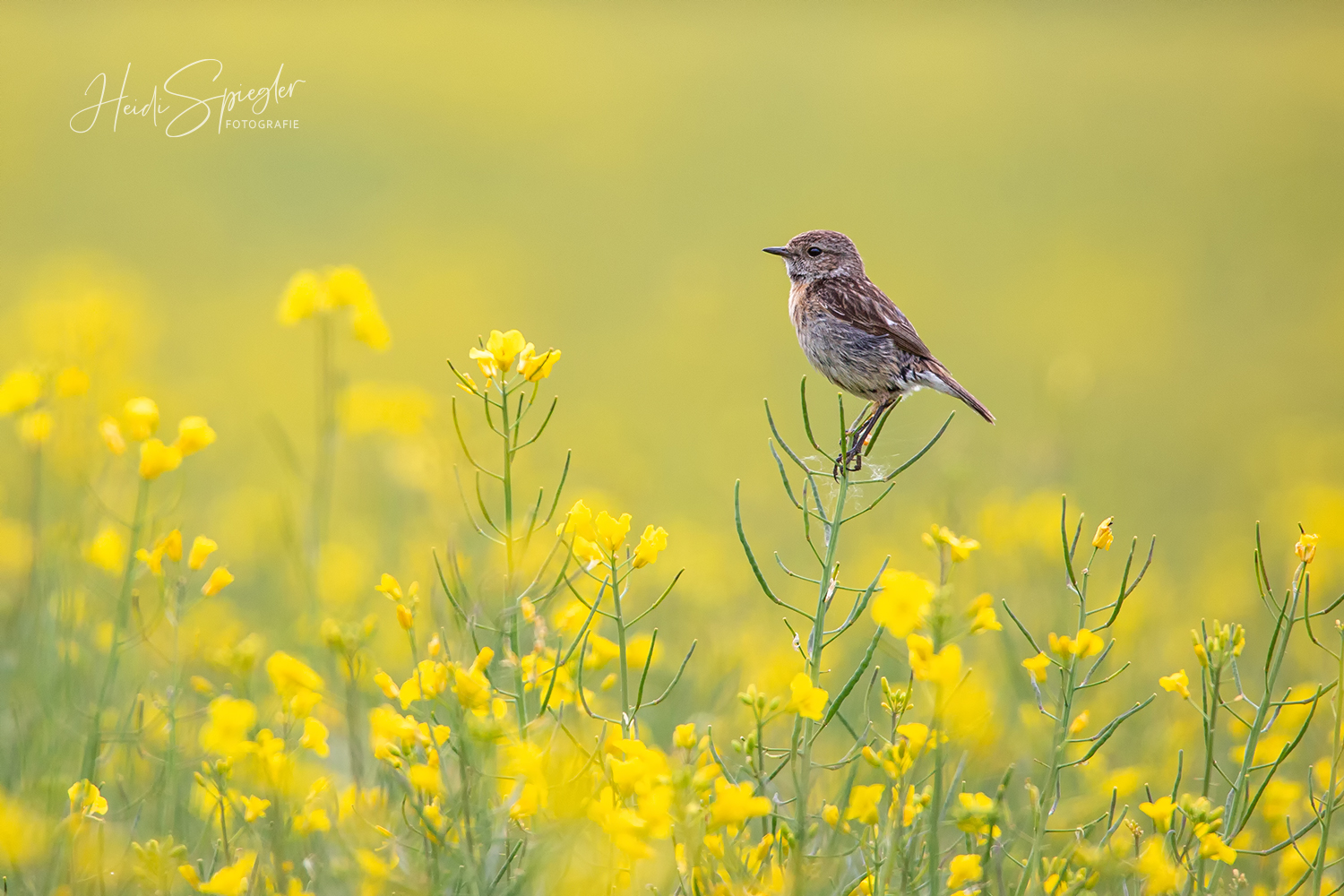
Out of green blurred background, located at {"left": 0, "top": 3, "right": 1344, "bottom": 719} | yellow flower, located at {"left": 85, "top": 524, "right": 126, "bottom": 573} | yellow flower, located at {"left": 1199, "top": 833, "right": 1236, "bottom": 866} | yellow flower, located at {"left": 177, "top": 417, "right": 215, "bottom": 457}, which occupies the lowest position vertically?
yellow flower, located at {"left": 1199, "top": 833, "right": 1236, "bottom": 866}

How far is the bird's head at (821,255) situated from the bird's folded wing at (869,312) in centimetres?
17

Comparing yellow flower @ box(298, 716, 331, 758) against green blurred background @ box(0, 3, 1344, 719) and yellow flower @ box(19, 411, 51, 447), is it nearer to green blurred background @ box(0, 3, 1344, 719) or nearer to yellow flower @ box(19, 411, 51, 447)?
yellow flower @ box(19, 411, 51, 447)

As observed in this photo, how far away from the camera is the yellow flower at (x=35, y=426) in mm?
3312

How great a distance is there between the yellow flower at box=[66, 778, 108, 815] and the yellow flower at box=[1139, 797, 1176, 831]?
7.34 ft

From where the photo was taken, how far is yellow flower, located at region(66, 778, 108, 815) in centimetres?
230

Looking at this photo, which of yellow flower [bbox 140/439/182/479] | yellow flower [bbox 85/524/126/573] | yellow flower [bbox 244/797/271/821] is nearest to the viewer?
yellow flower [bbox 244/797/271/821]

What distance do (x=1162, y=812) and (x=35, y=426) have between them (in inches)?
127

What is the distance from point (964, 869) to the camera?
2238mm

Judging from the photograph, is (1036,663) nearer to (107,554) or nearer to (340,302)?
(107,554)

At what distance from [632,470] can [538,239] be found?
402 inches

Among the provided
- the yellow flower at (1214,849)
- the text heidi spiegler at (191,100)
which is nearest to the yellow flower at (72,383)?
the yellow flower at (1214,849)

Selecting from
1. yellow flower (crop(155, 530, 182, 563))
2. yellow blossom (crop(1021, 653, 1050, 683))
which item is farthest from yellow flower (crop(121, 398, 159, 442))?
yellow blossom (crop(1021, 653, 1050, 683))

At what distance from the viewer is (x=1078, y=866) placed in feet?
7.90

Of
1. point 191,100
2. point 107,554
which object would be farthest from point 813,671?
point 191,100
